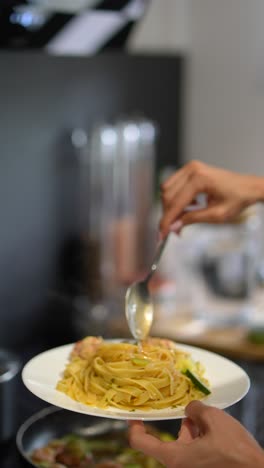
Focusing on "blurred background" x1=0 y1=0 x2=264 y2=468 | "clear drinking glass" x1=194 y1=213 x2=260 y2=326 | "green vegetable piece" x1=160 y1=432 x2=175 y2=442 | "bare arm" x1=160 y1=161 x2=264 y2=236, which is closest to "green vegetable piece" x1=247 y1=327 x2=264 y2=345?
"blurred background" x1=0 y1=0 x2=264 y2=468

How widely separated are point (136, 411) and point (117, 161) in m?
1.49

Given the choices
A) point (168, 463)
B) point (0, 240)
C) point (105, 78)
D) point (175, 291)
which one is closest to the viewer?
point (168, 463)

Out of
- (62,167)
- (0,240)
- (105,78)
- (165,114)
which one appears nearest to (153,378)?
(0,240)

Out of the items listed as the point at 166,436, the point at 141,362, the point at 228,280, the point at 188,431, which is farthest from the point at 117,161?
the point at 188,431

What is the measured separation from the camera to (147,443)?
3.18 ft

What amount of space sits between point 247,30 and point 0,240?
1.18 metres

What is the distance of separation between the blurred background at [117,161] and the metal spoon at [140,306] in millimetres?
547

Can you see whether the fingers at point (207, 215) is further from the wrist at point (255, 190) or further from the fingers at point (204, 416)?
the fingers at point (204, 416)

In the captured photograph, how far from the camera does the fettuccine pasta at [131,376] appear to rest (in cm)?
111

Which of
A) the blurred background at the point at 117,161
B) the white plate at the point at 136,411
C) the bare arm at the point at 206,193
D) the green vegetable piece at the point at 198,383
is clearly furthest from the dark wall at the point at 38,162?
the green vegetable piece at the point at 198,383

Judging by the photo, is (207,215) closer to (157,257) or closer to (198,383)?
(157,257)

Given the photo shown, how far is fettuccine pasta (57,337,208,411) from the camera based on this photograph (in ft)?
3.64

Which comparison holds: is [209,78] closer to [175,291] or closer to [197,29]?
[197,29]

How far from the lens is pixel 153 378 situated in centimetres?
115
